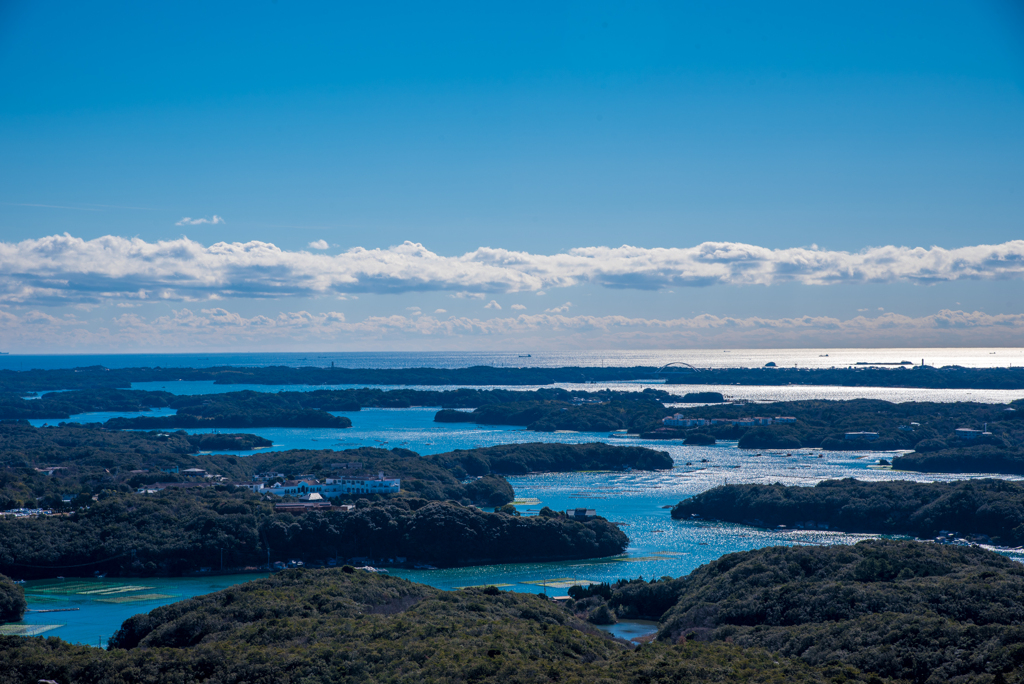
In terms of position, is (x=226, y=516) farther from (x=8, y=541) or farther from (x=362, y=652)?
(x=362, y=652)

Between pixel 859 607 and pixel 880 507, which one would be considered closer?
pixel 859 607

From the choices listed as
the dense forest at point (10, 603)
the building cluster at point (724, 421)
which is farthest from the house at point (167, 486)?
the building cluster at point (724, 421)

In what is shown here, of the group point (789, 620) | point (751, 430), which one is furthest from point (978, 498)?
point (751, 430)

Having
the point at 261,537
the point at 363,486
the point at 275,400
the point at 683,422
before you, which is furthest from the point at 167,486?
the point at 275,400

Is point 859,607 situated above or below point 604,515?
above

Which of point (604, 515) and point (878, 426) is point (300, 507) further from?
point (878, 426)

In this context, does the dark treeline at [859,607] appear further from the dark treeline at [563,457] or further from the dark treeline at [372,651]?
the dark treeline at [563,457]

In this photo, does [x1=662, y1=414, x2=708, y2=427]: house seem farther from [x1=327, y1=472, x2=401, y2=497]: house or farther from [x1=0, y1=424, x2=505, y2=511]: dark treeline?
[x1=327, y1=472, x2=401, y2=497]: house
